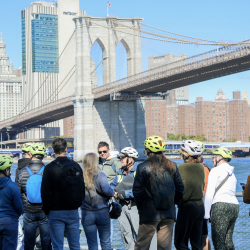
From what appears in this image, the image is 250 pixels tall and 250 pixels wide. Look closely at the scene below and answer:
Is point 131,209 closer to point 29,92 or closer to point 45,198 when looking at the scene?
point 45,198

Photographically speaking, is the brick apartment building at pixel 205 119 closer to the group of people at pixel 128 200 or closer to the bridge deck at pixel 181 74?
the bridge deck at pixel 181 74

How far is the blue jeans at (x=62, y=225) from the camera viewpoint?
4082 mm

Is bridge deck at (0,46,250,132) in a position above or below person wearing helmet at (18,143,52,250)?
above

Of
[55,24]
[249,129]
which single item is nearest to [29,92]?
[55,24]

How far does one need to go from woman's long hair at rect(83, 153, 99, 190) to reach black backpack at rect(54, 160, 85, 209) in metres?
0.21

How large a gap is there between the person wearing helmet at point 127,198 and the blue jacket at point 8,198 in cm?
93

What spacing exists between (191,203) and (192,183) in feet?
0.58

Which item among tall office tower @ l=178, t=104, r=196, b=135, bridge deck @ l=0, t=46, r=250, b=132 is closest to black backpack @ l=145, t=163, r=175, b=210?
bridge deck @ l=0, t=46, r=250, b=132

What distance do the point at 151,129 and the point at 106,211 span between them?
8846cm

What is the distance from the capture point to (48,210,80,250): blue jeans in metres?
4.08

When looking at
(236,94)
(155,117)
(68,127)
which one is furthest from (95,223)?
(236,94)

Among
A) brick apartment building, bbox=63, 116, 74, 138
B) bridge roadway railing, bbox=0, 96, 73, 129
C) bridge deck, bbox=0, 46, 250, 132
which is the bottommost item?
brick apartment building, bbox=63, 116, 74, 138

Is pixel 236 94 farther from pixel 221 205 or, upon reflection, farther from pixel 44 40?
pixel 221 205

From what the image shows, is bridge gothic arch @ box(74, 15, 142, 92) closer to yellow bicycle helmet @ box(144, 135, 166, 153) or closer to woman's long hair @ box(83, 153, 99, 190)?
woman's long hair @ box(83, 153, 99, 190)
